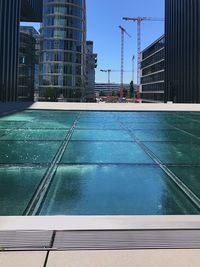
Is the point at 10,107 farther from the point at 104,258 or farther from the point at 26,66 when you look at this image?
the point at 26,66

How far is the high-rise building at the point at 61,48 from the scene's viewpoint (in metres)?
101

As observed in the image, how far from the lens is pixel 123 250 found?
11.6 feet

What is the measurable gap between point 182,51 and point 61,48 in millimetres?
44463

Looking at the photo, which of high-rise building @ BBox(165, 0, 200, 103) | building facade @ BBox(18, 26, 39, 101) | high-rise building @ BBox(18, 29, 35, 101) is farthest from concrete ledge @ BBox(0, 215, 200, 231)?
high-rise building @ BBox(18, 29, 35, 101)

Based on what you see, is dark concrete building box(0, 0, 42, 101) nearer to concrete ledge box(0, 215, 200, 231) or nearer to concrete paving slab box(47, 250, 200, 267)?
concrete ledge box(0, 215, 200, 231)

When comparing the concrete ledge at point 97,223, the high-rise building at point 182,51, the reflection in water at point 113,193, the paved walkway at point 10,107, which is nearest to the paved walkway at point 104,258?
the concrete ledge at point 97,223

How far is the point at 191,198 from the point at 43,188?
86.4 inches

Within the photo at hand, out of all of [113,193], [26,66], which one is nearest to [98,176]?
[113,193]

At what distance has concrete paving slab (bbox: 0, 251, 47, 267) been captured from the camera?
10.7 feet

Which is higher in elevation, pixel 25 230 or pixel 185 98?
pixel 185 98

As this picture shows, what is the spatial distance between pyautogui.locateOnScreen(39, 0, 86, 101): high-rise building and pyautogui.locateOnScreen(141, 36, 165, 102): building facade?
81.8 ft

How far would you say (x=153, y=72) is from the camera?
4892 inches

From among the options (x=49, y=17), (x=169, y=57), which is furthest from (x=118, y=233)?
(x=49, y=17)

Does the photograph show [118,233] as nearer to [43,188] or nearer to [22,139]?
[43,188]
